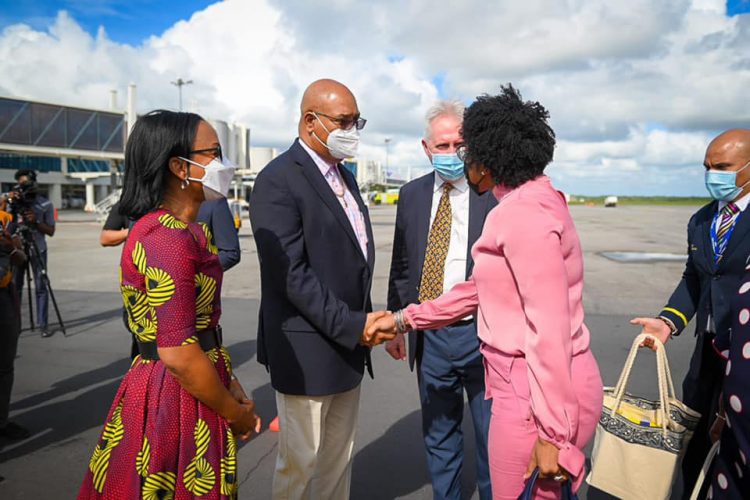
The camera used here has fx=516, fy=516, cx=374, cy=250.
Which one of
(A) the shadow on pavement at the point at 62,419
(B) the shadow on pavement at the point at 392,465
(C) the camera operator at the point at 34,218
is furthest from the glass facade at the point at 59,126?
(B) the shadow on pavement at the point at 392,465

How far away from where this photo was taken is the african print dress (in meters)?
1.62

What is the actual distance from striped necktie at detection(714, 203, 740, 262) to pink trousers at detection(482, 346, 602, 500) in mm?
1403

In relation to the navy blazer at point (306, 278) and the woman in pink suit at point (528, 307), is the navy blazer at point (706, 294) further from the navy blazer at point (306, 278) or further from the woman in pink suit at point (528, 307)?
the navy blazer at point (306, 278)

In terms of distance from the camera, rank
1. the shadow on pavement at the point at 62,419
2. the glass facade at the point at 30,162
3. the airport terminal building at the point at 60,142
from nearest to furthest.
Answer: the shadow on pavement at the point at 62,419, the airport terminal building at the point at 60,142, the glass facade at the point at 30,162

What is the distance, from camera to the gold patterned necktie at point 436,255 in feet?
9.71

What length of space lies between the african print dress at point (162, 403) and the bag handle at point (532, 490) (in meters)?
1.01

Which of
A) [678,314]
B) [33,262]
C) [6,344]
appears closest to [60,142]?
[33,262]

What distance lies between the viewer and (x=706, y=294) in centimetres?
277

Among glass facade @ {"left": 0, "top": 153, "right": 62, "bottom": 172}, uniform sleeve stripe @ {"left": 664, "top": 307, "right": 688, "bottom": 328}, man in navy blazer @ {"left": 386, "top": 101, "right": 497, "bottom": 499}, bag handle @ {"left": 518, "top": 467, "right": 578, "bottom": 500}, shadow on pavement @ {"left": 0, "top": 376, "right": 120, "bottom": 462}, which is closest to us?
bag handle @ {"left": 518, "top": 467, "right": 578, "bottom": 500}

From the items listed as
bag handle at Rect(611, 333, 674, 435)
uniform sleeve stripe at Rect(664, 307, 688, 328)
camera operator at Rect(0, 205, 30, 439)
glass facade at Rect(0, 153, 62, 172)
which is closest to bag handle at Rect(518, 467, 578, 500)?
bag handle at Rect(611, 333, 674, 435)

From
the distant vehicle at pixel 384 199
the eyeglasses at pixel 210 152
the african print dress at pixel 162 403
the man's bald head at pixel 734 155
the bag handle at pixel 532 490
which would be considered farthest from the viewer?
the distant vehicle at pixel 384 199

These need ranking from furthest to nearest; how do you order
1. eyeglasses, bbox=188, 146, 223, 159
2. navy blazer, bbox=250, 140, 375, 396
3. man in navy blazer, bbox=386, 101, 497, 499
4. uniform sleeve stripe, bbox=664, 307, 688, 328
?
uniform sleeve stripe, bbox=664, 307, 688, 328, man in navy blazer, bbox=386, 101, 497, 499, navy blazer, bbox=250, 140, 375, 396, eyeglasses, bbox=188, 146, 223, 159

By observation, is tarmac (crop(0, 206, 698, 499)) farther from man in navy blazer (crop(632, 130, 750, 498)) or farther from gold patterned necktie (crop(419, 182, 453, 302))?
gold patterned necktie (crop(419, 182, 453, 302))

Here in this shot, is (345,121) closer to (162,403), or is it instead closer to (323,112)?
(323,112)
